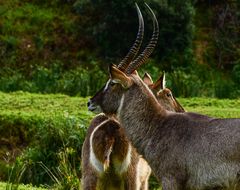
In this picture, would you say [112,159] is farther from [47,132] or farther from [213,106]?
[213,106]

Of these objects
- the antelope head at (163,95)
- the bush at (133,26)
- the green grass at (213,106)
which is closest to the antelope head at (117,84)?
the antelope head at (163,95)

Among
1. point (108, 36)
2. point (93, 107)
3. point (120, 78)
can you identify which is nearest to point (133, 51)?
point (120, 78)

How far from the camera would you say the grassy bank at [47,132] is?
9.52 metres

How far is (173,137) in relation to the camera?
6.09 m

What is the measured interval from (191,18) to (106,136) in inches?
502

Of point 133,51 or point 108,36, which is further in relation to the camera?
point 108,36

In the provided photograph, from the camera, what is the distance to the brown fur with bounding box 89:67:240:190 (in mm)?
5637

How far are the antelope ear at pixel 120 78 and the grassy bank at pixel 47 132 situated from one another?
2.35m

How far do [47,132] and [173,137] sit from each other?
4.56 m

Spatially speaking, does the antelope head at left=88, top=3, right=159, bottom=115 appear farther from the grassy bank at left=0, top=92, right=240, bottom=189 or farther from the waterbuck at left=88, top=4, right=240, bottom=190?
the grassy bank at left=0, top=92, right=240, bottom=189

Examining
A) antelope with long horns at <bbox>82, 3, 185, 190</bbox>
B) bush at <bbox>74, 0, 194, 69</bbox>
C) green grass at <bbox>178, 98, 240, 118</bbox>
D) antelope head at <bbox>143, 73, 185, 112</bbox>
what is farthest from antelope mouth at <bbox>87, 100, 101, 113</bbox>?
bush at <bbox>74, 0, 194, 69</bbox>

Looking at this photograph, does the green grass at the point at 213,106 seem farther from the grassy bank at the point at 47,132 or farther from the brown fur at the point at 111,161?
the brown fur at the point at 111,161

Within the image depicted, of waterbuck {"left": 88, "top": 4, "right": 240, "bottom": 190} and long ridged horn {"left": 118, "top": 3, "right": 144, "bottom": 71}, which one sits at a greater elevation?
long ridged horn {"left": 118, "top": 3, "right": 144, "bottom": 71}

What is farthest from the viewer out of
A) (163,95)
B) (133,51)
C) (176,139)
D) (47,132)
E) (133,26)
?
(133,26)
